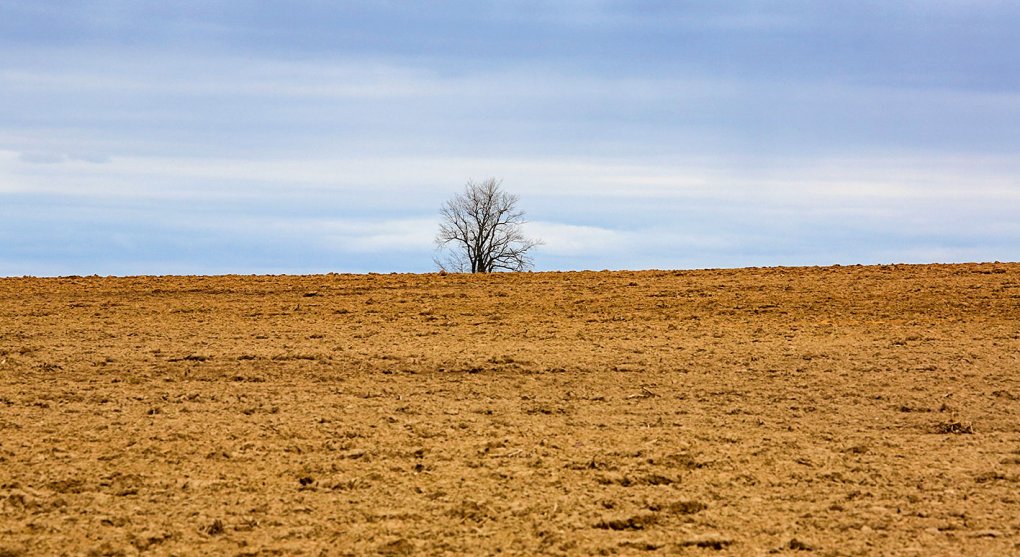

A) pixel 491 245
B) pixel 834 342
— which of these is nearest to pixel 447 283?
pixel 834 342

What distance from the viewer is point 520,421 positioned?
27.1 feet

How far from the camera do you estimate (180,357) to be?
1077cm

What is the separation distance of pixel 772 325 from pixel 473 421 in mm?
5570

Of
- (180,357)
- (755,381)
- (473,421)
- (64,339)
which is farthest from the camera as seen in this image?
(64,339)

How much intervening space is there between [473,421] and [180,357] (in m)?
4.22

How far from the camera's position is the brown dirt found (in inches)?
233

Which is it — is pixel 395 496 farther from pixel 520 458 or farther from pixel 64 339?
pixel 64 339

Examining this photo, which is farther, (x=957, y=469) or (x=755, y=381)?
(x=755, y=381)

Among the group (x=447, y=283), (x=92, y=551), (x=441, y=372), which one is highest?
(x=447, y=283)

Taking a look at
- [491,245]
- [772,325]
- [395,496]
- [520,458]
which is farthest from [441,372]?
[491,245]

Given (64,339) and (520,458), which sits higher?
(64,339)

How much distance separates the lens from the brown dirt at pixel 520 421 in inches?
233

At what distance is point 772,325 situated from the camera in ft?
40.6

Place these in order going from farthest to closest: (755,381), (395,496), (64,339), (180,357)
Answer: (64,339), (180,357), (755,381), (395,496)
